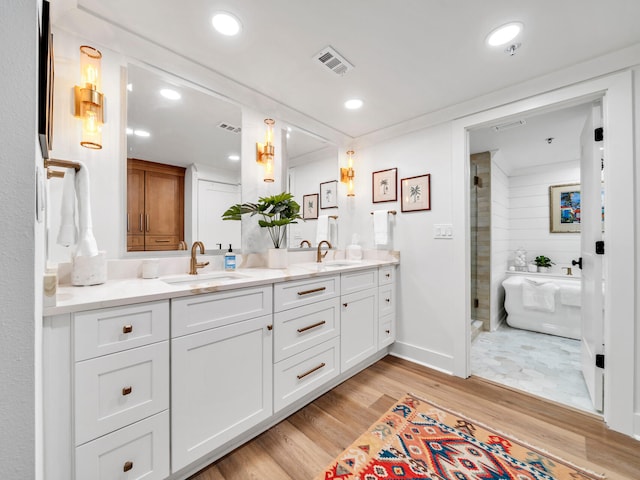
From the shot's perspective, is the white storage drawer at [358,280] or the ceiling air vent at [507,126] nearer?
the white storage drawer at [358,280]

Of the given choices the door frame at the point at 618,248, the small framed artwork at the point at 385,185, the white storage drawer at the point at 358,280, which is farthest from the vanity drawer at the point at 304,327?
the door frame at the point at 618,248

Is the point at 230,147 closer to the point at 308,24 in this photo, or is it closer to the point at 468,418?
the point at 308,24

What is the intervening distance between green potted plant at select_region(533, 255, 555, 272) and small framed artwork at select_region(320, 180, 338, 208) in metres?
3.37

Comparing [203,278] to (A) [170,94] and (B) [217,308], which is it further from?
(A) [170,94]

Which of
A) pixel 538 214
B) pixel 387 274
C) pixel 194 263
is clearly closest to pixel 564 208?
pixel 538 214

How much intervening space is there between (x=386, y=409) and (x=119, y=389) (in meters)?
1.54

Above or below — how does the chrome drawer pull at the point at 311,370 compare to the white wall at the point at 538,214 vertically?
below

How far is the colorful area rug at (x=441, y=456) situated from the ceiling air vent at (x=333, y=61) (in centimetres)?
227

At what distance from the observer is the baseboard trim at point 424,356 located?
230 centimetres

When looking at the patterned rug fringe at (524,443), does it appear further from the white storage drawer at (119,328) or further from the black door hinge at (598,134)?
the black door hinge at (598,134)

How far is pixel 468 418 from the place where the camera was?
5.55ft

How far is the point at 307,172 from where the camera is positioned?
2.61m
